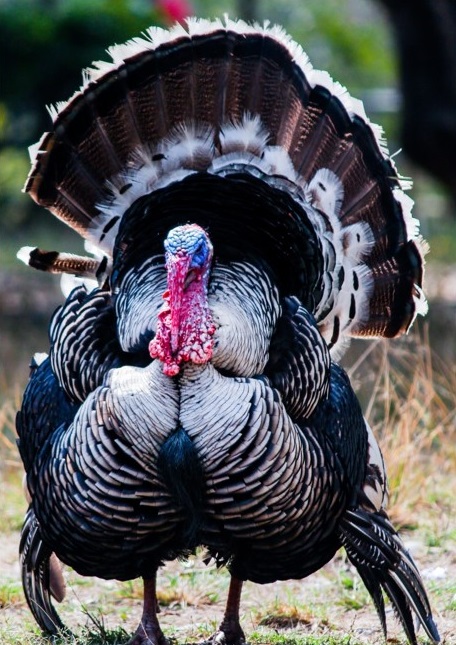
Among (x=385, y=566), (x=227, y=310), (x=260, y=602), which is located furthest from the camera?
(x=260, y=602)

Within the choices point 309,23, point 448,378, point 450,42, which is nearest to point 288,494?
point 448,378

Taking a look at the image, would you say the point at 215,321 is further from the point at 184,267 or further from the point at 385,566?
the point at 385,566

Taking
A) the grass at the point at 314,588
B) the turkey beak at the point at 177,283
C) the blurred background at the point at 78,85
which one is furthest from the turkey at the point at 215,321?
the blurred background at the point at 78,85

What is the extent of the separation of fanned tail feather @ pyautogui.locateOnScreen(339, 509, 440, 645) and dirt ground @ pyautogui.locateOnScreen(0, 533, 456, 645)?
196mm

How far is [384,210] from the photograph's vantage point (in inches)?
179

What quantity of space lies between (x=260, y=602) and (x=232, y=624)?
55cm

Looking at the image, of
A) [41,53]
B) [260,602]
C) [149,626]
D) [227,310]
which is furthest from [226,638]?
[41,53]

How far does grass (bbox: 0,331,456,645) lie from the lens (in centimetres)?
445

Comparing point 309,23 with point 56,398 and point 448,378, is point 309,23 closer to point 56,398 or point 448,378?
point 448,378

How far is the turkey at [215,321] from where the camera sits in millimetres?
3627

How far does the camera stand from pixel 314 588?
4.99m

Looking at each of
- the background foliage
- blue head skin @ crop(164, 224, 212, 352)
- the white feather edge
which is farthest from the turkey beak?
the background foliage

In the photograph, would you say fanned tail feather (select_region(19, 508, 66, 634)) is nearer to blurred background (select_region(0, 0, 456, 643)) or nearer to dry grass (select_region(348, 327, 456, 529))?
blurred background (select_region(0, 0, 456, 643))

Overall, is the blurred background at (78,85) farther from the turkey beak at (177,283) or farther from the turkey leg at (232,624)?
the turkey beak at (177,283)
